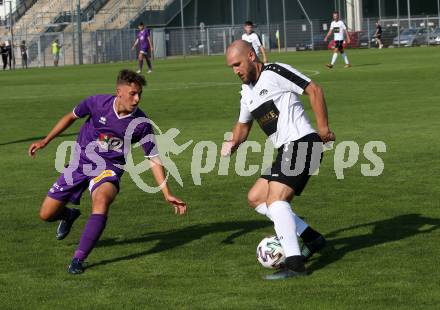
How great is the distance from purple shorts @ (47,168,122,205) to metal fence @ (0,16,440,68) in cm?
5998

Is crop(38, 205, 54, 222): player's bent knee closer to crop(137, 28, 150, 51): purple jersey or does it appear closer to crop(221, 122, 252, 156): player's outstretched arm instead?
crop(221, 122, 252, 156): player's outstretched arm

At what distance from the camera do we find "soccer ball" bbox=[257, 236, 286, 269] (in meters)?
8.62

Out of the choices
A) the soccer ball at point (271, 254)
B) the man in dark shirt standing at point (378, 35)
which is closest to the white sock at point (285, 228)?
the soccer ball at point (271, 254)

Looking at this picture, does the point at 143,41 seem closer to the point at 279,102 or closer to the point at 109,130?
the point at 109,130

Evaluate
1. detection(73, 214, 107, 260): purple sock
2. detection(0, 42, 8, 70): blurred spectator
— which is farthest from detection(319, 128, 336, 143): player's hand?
detection(0, 42, 8, 70): blurred spectator

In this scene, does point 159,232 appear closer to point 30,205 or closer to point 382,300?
point 30,205

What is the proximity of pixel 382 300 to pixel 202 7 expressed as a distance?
78.6 m

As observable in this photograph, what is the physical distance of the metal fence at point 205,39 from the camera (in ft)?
235

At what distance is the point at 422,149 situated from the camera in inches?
650

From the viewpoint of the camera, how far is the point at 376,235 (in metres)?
10.0

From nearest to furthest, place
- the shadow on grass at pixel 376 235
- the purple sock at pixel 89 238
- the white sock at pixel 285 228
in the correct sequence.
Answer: the white sock at pixel 285 228, the purple sock at pixel 89 238, the shadow on grass at pixel 376 235

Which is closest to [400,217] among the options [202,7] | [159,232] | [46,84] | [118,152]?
[159,232]

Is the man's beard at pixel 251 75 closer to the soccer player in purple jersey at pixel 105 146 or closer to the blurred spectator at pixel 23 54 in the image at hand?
the soccer player in purple jersey at pixel 105 146

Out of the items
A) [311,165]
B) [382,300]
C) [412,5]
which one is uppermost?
[412,5]
